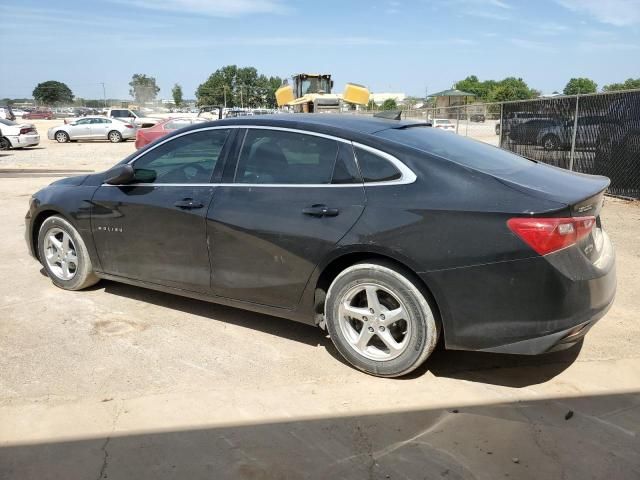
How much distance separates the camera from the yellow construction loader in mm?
18953

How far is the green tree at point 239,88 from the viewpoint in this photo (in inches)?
4498

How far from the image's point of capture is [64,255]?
4961 millimetres

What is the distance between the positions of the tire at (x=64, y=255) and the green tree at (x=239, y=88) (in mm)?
111546

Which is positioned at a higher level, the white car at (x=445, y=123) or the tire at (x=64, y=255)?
the white car at (x=445, y=123)

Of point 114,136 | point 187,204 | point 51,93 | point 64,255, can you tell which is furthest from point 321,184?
point 51,93

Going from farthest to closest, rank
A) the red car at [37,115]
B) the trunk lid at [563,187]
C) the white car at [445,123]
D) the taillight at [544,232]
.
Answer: the red car at [37,115] < the white car at [445,123] < the trunk lid at [563,187] < the taillight at [544,232]

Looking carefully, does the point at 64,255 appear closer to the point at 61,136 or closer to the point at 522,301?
the point at 522,301

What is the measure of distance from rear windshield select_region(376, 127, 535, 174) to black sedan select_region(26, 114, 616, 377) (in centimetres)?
2

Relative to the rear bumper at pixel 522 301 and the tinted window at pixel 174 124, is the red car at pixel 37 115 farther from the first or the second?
the rear bumper at pixel 522 301

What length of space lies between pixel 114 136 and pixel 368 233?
29043 millimetres

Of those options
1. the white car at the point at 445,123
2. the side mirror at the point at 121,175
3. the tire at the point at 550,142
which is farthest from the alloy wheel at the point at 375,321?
the white car at the point at 445,123

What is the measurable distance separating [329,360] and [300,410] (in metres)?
0.67

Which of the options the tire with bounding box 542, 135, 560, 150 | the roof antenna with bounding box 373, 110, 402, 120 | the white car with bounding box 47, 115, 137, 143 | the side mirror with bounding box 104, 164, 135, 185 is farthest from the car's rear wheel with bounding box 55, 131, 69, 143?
the roof antenna with bounding box 373, 110, 402, 120

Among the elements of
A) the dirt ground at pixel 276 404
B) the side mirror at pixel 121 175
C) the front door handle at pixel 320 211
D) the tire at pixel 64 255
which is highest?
the side mirror at pixel 121 175
